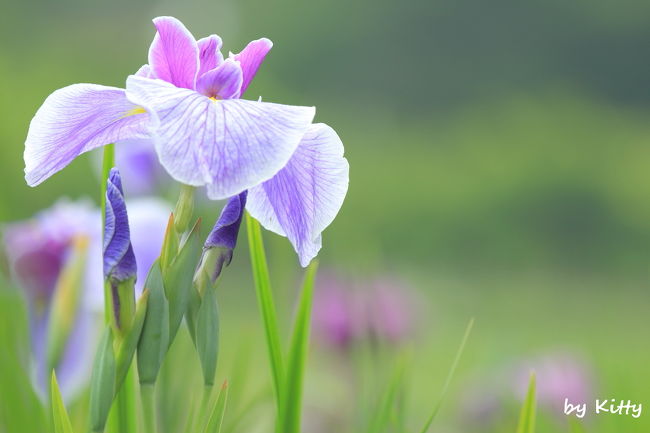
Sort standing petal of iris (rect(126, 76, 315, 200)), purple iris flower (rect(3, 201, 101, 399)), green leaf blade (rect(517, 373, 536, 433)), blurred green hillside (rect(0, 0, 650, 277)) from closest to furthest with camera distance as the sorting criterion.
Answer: standing petal of iris (rect(126, 76, 315, 200)) < green leaf blade (rect(517, 373, 536, 433)) < purple iris flower (rect(3, 201, 101, 399)) < blurred green hillside (rect(0, 0, 650, 277))

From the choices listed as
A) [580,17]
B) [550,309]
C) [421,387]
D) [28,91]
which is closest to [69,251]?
[421,387]

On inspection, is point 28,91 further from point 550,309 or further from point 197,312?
point 197,312

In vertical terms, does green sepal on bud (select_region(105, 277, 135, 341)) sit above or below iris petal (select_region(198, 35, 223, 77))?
below

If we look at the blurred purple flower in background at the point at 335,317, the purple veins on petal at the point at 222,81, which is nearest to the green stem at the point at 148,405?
the purple veins on petal at the point at 222,81

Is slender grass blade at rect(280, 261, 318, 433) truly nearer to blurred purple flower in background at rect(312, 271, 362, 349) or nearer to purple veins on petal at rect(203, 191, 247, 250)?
purple veins on petal at rect(203, 191, 247, 250)

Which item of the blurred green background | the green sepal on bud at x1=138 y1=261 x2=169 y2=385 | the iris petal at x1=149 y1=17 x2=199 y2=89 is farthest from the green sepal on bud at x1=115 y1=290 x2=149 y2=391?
the blurred green background

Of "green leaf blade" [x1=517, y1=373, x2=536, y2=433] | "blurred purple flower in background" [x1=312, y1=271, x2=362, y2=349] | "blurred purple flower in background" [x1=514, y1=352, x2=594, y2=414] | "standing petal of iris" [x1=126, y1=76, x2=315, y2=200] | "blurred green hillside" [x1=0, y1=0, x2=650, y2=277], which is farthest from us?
"blurred green hillside" [x1=0, y1=0, x2=650, y2=277]
